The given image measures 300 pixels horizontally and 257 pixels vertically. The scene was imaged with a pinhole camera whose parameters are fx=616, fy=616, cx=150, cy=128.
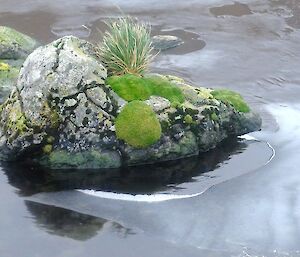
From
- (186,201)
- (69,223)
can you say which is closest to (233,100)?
(186,201)

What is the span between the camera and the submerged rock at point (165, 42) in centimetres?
1655

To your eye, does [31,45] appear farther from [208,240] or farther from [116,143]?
[208,240]

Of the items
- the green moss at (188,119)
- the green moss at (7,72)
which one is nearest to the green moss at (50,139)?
the green moss at (188,119)

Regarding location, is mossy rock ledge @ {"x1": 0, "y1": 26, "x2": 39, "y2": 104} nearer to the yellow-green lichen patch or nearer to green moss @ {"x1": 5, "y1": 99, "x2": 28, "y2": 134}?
green moss @ {"x1": 5, "y1": 99, "x2": 28, "y2": 134}

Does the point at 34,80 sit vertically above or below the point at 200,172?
above

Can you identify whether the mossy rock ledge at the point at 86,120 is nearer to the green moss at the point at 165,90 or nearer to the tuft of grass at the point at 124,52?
the green moss at the point at 165,90

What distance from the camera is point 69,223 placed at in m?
9.04

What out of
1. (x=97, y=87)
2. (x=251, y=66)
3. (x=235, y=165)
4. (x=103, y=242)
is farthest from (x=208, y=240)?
(x=251, y=66)

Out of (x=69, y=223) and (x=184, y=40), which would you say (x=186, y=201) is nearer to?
(x=69, y=223)

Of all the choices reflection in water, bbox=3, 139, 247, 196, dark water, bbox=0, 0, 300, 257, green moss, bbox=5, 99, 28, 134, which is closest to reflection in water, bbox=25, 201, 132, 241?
dark water, bbox=0, 0, 300, 257

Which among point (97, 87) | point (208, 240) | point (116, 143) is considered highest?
point (97, 87)

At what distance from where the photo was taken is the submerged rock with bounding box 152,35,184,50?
16.5m

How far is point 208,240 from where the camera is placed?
8664 mm

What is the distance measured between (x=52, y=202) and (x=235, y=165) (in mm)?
3277
